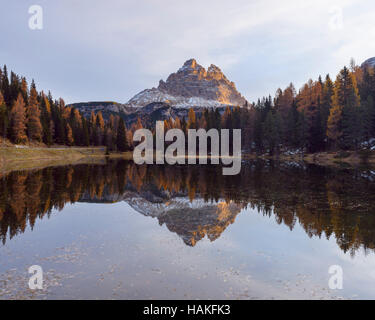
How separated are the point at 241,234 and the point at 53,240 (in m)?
8.79

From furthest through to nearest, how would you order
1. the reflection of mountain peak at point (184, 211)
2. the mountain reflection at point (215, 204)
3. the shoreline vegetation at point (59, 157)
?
the shoreline vegetation at point (59, 157), the reflection of mountain peak at point (184, 211), the mountain reflection at point (215, 204)

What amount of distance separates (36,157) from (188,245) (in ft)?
225

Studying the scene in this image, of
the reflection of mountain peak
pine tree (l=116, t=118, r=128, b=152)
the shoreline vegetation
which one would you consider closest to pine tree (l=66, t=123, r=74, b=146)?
the shoreline vegetation

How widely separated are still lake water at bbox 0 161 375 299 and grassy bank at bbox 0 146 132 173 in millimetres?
32439

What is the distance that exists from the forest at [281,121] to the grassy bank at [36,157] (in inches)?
319

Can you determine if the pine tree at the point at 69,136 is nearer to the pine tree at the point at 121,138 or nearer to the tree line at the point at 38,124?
the tree line at the point at 38,124

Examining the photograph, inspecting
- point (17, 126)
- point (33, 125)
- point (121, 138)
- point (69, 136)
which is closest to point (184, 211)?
point (17, 126)

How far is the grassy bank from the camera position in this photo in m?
53.4

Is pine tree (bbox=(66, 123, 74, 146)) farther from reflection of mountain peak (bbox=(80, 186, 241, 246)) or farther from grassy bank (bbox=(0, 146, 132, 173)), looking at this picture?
reflection of mountain peak (bbox=(80, 186, 241, 246))

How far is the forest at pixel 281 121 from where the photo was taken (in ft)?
204

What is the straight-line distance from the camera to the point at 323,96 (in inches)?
2945

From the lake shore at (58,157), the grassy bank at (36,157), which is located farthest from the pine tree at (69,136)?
the lake shore at (58,157)

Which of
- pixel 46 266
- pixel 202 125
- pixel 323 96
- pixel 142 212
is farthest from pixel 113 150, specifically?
pixel 46 266

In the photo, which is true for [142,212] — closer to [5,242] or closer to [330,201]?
[5,242]
